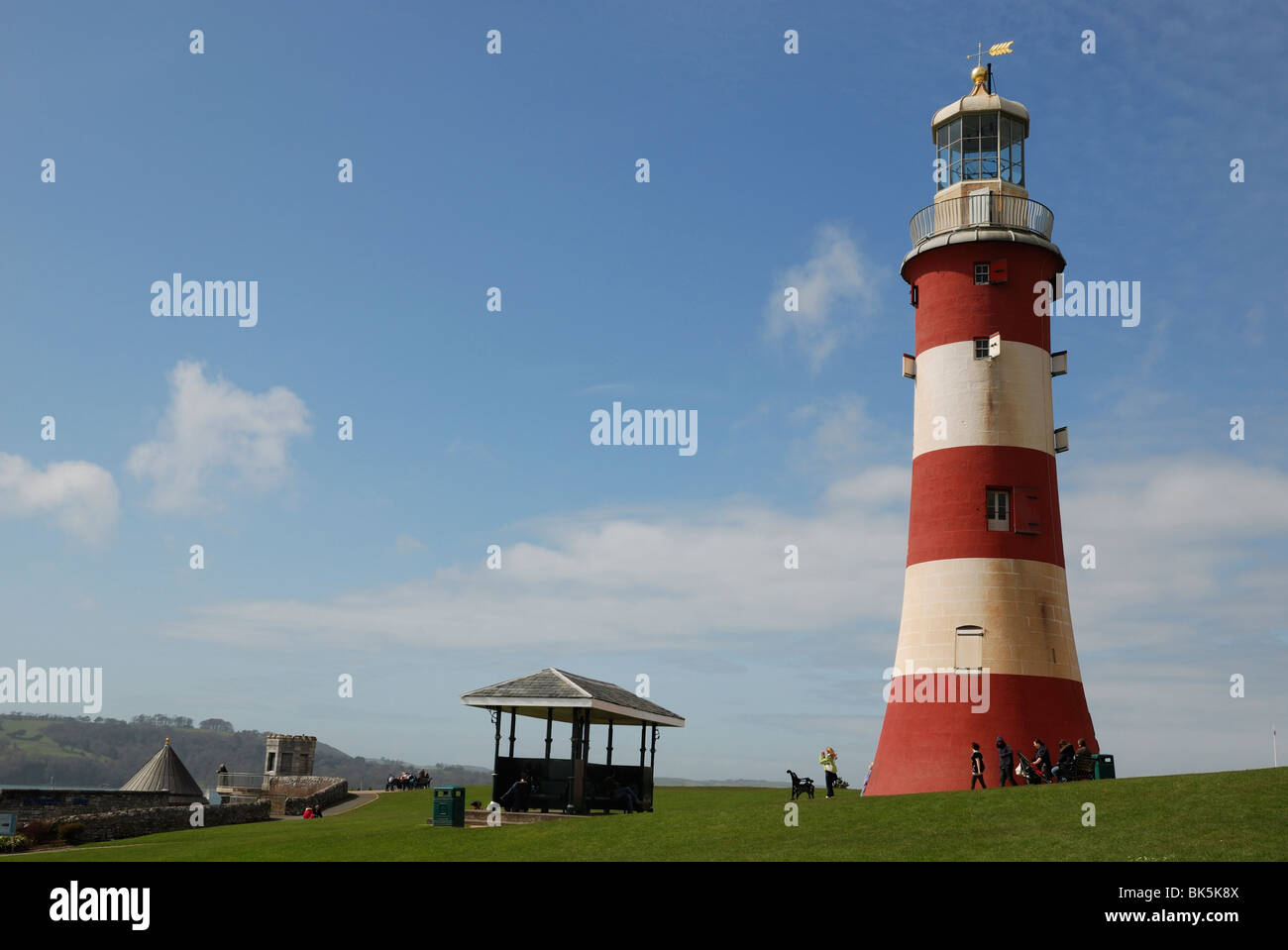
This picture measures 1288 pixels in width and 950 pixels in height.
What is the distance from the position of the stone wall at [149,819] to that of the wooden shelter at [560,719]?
13.0 m

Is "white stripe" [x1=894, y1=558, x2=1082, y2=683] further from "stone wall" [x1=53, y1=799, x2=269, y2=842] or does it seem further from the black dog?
"stone wall" [x1=53, y1=799, x2=269, y2=842]

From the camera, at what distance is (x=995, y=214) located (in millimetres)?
31594

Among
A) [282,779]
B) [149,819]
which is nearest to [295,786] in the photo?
[282,779]

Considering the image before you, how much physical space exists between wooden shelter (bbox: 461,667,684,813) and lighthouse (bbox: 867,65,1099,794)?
775 centimetres

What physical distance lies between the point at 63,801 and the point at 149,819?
5.48 meters

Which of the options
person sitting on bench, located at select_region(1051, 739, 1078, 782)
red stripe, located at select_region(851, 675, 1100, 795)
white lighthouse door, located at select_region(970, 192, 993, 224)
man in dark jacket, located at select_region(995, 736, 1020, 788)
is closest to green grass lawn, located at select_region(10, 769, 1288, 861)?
man in dark jacket, located at select_region(995, 736, 1020, 788)

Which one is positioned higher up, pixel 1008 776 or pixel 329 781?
pixel 1008 776

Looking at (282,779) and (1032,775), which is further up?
(1032,775)

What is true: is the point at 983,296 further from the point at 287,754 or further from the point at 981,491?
the point at 287,754

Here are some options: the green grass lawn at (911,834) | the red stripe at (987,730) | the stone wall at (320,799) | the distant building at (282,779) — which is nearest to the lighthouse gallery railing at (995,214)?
the red stripe at (987,730)
